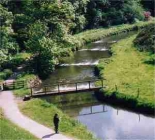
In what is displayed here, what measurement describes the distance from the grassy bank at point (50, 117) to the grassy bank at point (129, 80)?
8.23m

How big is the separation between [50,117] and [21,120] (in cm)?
335

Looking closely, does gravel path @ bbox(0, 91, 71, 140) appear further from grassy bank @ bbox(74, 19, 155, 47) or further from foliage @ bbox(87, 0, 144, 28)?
foliage @ bbox(87, 0, 144, 28)

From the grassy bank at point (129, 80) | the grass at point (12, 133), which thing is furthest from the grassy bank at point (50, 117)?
the grassy bank at point (129, 80)

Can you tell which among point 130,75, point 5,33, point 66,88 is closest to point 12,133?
point 66,88

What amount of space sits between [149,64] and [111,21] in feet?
182

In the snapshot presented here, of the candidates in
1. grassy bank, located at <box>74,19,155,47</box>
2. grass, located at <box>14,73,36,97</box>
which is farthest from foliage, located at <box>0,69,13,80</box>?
grassy bank, located at <box>74,19,155,47</box>

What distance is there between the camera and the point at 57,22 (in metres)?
69.8

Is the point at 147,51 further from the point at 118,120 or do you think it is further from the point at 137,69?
the point at 118,120

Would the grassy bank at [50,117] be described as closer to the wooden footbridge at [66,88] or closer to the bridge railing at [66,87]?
the wooden footbridge at [66,88]

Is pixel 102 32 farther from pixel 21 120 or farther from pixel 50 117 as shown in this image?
pixel 21 120

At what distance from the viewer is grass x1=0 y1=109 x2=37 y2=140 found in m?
38.4

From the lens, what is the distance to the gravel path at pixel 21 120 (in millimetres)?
40969

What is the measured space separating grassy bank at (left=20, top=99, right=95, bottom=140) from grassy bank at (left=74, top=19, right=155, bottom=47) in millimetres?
45216

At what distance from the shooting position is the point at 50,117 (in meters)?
47.1
